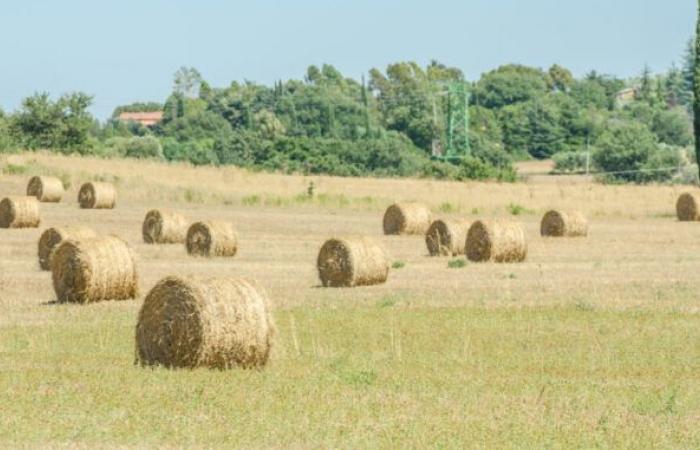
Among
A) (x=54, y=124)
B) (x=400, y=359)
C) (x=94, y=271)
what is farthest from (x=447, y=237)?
(x=54, y=124)

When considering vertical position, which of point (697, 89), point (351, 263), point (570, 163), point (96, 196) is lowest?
point (351, 263)

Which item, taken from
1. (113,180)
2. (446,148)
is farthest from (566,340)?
(446,148)

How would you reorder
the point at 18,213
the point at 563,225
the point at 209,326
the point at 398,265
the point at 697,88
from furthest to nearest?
1. the point at 697,88
2. the point at 563,225
3. the point at 18,213
4. the point at 398,265
5. the point at 209,326

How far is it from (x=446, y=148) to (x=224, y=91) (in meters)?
42.7

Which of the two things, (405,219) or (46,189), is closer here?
(405,219)

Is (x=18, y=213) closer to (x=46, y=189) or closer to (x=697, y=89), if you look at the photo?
(x=46, y=189)

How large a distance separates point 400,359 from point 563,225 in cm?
2689

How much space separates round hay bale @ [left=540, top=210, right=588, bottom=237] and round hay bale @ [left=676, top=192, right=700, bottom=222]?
10.2 meters

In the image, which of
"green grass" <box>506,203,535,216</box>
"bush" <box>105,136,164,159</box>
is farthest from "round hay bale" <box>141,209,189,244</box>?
"bush" <box>105,136,164,159</box>

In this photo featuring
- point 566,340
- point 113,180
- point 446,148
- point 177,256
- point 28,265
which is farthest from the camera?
point 446,148

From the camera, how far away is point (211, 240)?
36719 mm

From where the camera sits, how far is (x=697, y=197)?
56.2 m

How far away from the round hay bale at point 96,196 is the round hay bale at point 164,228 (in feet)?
40.9

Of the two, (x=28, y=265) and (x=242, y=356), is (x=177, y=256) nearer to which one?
(x=28, y=265)
